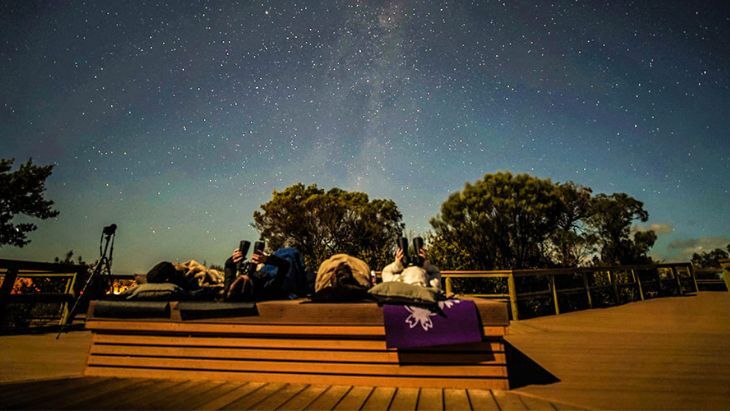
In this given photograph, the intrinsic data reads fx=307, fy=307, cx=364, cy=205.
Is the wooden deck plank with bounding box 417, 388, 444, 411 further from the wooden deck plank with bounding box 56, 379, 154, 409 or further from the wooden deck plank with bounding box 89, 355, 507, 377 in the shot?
the wooden deck plank with bounding box 56, 379, 154, 409

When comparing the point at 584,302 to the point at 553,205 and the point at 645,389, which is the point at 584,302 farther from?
the point at 553,205

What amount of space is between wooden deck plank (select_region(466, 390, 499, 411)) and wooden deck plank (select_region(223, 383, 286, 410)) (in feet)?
5.19

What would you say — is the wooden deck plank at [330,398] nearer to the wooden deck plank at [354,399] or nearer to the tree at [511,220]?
the wooden deck plank at [354,399]

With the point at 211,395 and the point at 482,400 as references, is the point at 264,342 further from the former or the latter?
the point at 482,400

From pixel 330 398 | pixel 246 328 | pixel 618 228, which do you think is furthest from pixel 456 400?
pixel 618 228

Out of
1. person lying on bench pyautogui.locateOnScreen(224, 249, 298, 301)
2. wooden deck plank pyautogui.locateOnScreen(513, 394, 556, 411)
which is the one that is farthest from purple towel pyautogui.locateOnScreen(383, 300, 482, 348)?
person lying on bench pyautogui.locateOnScreen(224, 249, 298, 301)

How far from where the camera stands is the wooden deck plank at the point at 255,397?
225 centimetres

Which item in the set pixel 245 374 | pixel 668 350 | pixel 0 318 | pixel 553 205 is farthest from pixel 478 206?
pixel 0 318

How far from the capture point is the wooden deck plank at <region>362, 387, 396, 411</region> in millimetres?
2215

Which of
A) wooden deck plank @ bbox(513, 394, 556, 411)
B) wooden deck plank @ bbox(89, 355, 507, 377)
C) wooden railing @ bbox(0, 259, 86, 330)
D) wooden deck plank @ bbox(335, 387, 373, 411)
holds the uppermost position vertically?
wooden railing @ bbox(0, 259, 86, 330)

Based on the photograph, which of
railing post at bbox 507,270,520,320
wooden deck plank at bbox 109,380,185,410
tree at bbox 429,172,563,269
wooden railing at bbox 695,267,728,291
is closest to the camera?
wooden deck plank at bbox 109,380,185,410

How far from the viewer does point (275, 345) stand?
→ 9.45ft

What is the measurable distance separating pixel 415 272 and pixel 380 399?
139 centimetres

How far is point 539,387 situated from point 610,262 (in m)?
22.8
